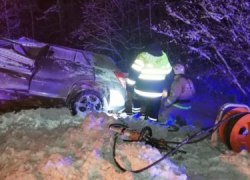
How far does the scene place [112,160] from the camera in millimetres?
4086

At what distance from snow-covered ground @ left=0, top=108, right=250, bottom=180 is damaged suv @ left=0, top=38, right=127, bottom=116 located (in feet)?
4.52

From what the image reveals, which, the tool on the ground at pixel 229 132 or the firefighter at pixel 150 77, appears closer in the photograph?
the tool on the ground at pixel 229 132

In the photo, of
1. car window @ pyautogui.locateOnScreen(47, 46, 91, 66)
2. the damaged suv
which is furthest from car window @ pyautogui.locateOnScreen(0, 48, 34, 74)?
car window @ pyautogui.locateOnScreen(47, 46, 91, 66)

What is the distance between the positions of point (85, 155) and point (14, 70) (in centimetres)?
353

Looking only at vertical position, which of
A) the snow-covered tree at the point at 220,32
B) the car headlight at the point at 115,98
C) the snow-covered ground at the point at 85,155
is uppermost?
the snow-covered tree at the point at 220,32

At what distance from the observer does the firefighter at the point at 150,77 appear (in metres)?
6.31

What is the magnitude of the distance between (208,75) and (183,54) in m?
1.68

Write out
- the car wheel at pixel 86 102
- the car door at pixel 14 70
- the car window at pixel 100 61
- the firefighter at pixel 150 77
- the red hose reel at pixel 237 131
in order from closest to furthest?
the red hose reel at pixel 237 131, the firefighter at pixel 150 77, the car door at pixel 14 70, the car wheel at pixel 86 102, the car window at pixel 100 61

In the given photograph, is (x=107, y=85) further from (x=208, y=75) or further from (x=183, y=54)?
(x=183, y=54)

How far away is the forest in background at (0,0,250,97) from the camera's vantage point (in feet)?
32.5

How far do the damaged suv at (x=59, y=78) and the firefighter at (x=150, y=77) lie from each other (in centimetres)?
75

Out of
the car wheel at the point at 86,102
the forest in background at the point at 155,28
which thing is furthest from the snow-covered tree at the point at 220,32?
the car wheel at the point at 86,102

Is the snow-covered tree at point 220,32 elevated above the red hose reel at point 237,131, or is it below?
above

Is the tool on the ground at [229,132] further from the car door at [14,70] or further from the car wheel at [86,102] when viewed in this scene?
the car door at [14,70]
